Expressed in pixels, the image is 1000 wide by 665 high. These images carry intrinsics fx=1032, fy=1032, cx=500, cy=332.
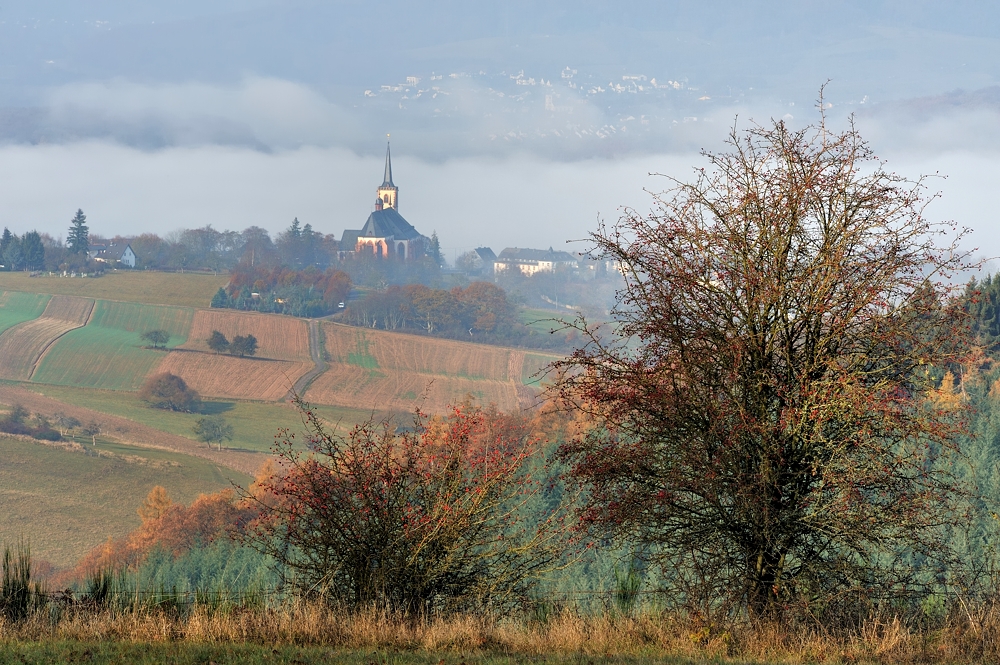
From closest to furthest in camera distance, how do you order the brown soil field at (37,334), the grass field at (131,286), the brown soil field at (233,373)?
the brown soil field at (233,373), the brown soil field at (37,334), the grass field at (131,286)

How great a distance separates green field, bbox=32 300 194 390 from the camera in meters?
116

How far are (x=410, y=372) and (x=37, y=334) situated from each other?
4709cm

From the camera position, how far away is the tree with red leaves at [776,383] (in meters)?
9.33

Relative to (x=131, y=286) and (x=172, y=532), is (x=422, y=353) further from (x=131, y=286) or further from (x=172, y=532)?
(x=172, y=532)

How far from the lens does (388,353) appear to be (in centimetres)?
13325

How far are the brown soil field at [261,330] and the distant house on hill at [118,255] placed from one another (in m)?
48.3

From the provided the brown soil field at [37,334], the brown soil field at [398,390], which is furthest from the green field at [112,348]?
the brown soil field at [398,390]

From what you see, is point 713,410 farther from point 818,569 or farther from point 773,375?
point 818,569

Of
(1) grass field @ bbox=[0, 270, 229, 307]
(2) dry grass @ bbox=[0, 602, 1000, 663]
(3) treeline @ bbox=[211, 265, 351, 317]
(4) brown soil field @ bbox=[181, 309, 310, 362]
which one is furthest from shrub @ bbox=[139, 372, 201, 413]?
(2) dry grass @ bbox=[0, 602, 1000, 663]

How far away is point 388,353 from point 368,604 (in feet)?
409

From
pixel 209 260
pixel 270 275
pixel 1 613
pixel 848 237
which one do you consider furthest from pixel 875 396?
pixel 209 260

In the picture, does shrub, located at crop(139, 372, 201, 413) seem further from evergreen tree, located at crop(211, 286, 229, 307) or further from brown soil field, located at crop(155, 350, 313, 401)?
evergreen tree, located at crop(211, 286, 229, 307)

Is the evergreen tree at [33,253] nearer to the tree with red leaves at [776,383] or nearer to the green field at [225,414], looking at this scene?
the green field at [225,414]

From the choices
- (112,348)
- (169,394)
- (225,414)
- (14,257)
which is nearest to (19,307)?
(112,348)
